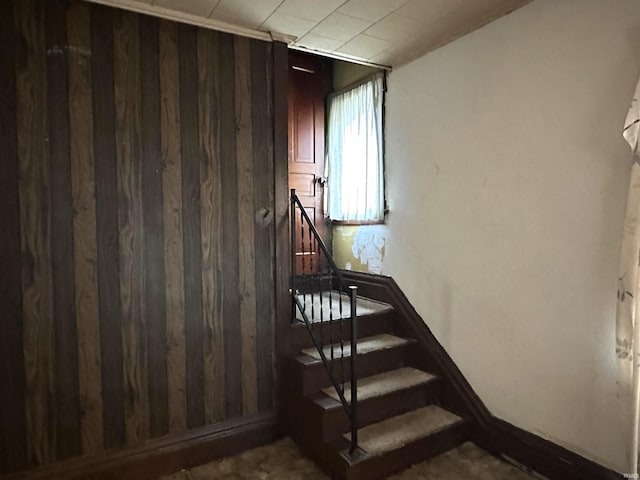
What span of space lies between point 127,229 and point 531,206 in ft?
7.58

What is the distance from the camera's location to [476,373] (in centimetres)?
262

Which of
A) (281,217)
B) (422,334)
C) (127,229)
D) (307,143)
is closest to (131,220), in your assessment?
(127,229)

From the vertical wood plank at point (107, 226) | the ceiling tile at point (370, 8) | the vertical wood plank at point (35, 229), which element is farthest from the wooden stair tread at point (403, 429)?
the ceiling tile at point (370, 8)

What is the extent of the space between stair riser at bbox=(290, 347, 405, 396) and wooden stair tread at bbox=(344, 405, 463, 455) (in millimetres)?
337

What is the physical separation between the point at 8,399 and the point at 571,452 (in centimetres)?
291

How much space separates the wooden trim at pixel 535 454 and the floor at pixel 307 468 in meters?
0.05

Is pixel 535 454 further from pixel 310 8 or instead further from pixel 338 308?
pixel 310 8

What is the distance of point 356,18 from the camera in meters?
2.45

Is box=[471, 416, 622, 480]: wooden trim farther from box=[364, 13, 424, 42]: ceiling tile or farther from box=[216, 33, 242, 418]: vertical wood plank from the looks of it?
box=[364, 13, 424, 42]: ceiling tile

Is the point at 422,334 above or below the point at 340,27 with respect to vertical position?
below

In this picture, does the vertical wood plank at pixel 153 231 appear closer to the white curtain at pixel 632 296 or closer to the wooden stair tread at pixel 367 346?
the wooden stair tread at pixel 367 346

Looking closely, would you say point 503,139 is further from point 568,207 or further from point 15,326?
point 15,326

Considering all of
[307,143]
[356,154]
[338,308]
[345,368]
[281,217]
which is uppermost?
[307,143]

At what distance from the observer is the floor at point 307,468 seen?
2260 mm
